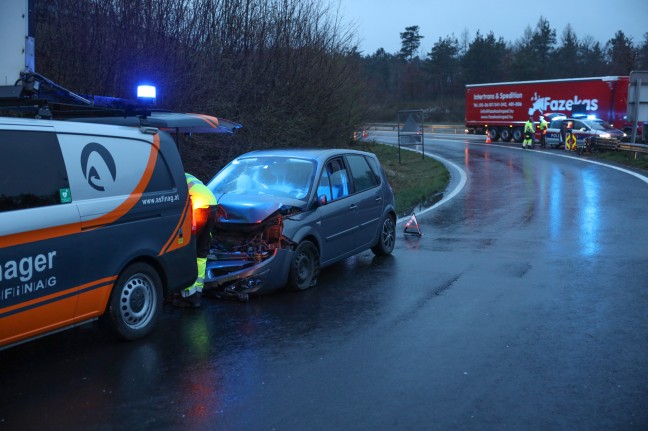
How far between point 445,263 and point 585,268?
186cm

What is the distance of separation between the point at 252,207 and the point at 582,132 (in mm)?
30295

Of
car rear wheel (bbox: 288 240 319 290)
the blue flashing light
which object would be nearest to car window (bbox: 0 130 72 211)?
the blue flashing light

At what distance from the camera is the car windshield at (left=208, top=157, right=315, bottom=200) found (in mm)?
8664

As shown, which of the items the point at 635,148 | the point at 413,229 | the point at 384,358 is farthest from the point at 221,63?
Answer: the point at 635,148

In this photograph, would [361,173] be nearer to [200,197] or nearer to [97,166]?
[200,197]

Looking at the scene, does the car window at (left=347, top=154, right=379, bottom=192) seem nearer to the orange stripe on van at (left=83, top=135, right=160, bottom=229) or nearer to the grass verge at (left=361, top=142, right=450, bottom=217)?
the orange stripe on van at (left=83, top=135, right=160, bottom=229)

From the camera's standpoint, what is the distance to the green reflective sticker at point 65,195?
211 inches

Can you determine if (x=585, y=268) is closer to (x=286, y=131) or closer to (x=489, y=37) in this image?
(x=286, y=131)

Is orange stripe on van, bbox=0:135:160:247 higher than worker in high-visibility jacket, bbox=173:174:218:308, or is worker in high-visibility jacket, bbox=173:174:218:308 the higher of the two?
orange stripe on van, bbox=0:135:160:247

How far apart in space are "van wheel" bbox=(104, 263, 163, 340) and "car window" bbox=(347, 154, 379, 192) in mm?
3943

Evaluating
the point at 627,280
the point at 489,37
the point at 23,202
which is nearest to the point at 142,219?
the point at 23,202

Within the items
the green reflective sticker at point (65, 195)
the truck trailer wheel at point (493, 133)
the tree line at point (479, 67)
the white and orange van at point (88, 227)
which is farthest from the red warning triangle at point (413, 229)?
the tree line at point (479, 67)

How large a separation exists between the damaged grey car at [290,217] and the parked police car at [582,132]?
80.5 feet

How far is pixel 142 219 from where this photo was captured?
616cm
